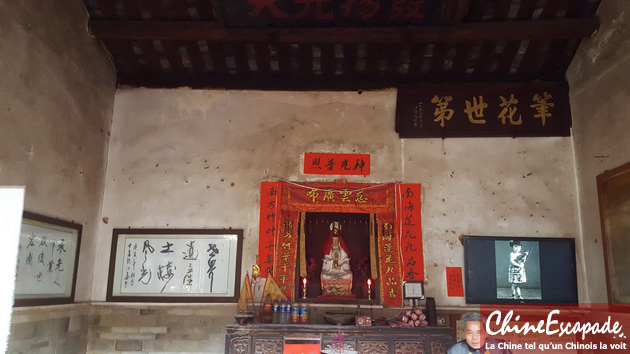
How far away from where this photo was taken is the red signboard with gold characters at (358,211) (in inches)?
216

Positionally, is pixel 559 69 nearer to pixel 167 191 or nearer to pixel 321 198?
pixel 321 198

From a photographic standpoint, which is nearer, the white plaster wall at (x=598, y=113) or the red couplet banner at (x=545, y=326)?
the white plaster wall at (x=598, y=113)

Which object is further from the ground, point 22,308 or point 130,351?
point 22,308

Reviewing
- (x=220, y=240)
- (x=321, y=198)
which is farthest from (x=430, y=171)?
(x=220, y=240)

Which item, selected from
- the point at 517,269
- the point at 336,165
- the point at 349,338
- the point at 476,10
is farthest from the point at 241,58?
the point at 517,269

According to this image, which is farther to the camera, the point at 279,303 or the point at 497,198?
the point at 497,198

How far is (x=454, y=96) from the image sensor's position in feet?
19.3

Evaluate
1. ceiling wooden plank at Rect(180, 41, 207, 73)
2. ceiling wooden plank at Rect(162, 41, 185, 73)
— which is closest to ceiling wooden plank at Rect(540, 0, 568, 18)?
ceiling wooden plank at Rect(180, 41, 207, 73)

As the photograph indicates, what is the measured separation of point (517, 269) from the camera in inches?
215

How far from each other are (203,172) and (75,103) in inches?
60.5

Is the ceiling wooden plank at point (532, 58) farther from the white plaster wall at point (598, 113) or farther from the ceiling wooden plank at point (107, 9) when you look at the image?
the ceiling wooden plank at point (107, 9)

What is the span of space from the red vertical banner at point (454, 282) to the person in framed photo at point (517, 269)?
1.74ft

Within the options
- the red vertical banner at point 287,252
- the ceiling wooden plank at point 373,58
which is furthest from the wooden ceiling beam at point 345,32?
the red vertical banner at point 287,252

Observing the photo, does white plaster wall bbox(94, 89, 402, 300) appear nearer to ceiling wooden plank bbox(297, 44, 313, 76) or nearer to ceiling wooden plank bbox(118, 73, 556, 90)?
ceiling wooden plank bbox(118, 73, 556, 90)
